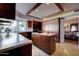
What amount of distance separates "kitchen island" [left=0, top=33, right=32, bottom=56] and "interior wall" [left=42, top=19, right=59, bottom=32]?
392mm

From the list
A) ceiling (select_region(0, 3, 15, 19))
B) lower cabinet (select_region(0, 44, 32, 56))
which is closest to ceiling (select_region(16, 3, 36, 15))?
ceiling (select_region(0, 3, 15, 19))

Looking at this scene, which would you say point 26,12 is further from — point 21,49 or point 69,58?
point 69,58

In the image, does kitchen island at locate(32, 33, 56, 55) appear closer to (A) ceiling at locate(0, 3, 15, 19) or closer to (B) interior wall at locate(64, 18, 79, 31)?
(B) interior wall at locate(64, 18, 79, 31)

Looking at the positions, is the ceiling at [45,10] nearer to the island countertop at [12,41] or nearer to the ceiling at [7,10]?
the ceiling at [7,10]

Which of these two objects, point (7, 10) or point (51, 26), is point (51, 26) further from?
point (7, 10)

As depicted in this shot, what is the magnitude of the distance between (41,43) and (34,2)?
777mm

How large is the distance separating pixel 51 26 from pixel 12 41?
Answer: 78 cm

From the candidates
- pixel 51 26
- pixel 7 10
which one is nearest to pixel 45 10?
pixel 51 26

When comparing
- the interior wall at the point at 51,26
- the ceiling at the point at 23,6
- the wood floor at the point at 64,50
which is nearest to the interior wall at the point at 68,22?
the interior wall at the point at 51,26

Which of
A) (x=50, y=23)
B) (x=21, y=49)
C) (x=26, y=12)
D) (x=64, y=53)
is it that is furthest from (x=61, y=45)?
(x=26, y=12)

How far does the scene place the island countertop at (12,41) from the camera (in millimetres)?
2050

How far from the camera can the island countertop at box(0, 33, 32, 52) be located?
6.73 ft

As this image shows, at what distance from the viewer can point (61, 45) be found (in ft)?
7.33

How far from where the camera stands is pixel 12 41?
7.23 feet
